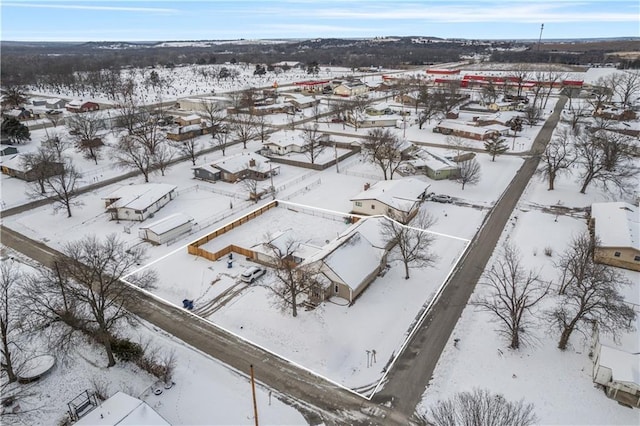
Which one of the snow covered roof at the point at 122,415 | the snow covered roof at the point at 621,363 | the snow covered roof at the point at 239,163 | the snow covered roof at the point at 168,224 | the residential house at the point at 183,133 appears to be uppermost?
the residential house at the point at 183,133

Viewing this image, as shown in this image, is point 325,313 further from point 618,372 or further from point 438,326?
point 618,372

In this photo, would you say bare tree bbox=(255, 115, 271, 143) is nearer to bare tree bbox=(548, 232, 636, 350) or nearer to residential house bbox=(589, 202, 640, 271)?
residential house bbox=(589, 202, 640, 271)

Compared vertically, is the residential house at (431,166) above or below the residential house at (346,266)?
above

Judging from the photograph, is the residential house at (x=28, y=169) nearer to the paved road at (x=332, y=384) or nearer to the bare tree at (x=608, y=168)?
the paved road at (x=332, y=384)

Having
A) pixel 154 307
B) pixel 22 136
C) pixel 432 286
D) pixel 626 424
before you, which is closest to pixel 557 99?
pixel 432 286

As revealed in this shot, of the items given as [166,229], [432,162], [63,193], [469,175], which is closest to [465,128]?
[432,162]

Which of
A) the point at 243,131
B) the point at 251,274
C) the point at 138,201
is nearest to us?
the point at 251,274

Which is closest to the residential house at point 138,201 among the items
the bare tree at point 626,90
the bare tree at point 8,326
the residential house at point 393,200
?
the bare tree at point 8,326
